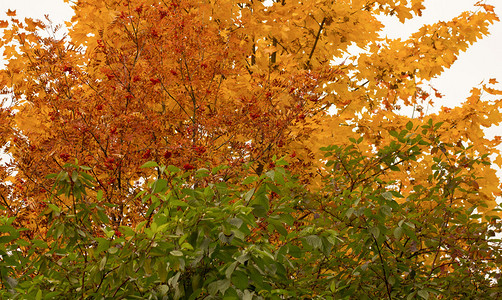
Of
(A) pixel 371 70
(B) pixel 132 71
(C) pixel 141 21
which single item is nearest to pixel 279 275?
(B) pixel 132 71

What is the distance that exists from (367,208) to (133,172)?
2.67m

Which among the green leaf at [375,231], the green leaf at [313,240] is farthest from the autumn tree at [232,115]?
the green leaf at [313,240]

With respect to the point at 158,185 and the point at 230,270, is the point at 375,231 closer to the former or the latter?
the point at 230,270

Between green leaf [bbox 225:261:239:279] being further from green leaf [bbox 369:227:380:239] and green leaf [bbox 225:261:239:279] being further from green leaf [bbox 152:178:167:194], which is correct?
green leaf [bbox 369:227:380:239]

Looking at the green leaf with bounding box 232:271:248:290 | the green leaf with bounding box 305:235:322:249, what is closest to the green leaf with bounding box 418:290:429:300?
the green leaf with bounding box 305:235:322:249

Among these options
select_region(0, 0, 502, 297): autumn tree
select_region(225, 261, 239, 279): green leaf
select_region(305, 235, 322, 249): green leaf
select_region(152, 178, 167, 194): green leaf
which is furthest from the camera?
select_region(0, 0, 502, 297): autumn tree

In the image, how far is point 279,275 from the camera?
3.26m

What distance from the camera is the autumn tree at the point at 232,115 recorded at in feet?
16.2

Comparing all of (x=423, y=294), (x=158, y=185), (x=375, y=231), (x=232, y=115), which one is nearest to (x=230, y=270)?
(x=158, y=185)

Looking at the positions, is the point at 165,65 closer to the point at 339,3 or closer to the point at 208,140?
the point at 208,140

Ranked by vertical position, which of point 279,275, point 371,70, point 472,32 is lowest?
point 279,275

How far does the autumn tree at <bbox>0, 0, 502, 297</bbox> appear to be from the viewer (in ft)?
16.2

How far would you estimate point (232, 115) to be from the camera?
5.62 m

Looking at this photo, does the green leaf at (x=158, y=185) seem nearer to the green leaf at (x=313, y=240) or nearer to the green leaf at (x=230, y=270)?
the green leaf at (x=230, y=270)
